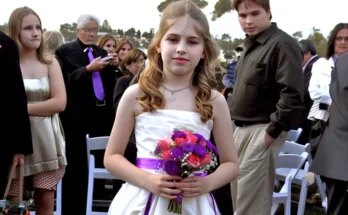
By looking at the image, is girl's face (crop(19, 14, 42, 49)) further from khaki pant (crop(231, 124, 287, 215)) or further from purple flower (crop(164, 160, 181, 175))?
purple flower (crop(164, 160, 181, 175))

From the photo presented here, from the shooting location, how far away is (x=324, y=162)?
386 cm

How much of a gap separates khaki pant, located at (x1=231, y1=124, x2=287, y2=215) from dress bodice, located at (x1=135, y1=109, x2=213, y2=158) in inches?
74.7

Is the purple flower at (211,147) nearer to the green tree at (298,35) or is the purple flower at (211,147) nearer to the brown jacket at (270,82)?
the brown jacket at (270,82)

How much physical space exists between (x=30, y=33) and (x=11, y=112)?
77cm

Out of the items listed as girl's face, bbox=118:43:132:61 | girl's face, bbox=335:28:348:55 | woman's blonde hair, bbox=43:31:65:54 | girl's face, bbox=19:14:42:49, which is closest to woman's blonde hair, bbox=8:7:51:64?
girl's face, bbox=19:14:42:49

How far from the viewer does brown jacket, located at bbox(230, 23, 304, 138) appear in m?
4.11

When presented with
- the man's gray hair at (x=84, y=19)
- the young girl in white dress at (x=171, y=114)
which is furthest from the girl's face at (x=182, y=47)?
the man's gray hair at (x=84, y=19)

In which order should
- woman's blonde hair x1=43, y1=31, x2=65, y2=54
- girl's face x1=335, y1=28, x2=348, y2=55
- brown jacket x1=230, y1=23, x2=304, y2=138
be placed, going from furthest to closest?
woman's blonde hair x1=43, y1=31, x2=65, y2=54, girl's face x1=335, y1=28, x2=348, y2=55, brown jacket x1=230, y1=23, x2=304, y2=138

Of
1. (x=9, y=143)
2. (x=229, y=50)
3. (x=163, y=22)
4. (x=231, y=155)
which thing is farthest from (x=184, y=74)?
(x=229, y=50)

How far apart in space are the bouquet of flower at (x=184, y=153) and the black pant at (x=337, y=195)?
6.05 feet

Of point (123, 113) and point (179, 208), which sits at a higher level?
point (123, 113)

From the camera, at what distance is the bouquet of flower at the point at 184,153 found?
218 cm

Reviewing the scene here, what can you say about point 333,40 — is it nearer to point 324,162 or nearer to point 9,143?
point 324,162

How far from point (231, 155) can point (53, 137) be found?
6.69ft
